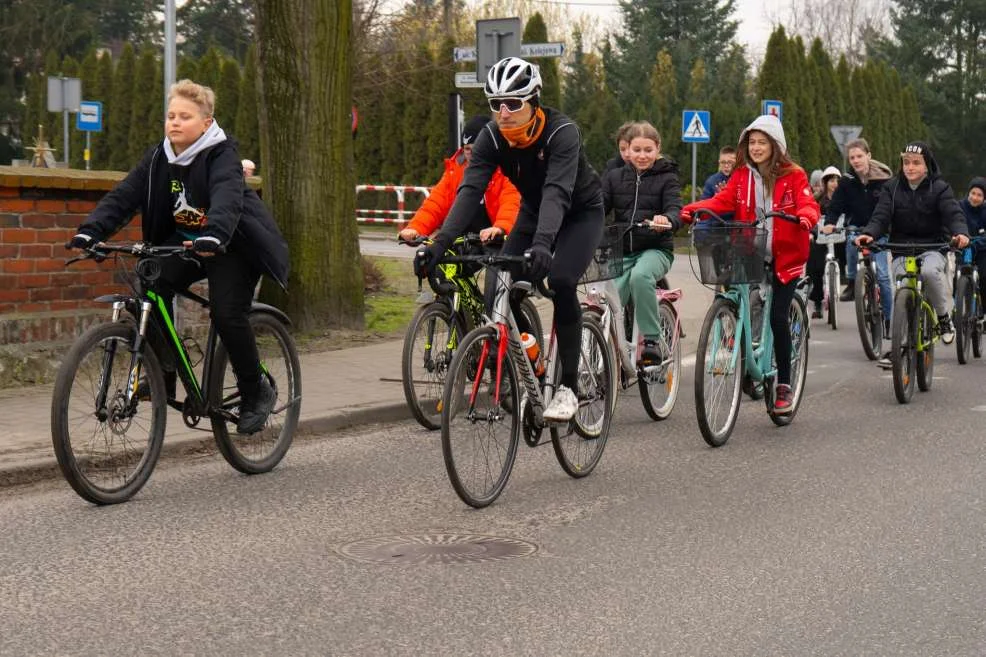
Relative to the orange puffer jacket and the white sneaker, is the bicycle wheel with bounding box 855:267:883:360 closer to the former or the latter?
the orange puffer jacket

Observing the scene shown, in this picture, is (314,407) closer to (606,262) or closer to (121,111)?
(606,262)

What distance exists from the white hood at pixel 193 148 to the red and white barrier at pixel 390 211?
27.3 metres

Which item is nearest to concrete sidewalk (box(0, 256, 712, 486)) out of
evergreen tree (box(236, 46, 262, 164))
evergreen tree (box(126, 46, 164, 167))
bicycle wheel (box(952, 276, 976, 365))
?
bicycle wheel (box(952, 276, 976, 365))

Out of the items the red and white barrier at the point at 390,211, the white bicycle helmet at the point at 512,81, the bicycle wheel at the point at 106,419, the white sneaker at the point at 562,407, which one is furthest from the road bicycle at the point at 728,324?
the red and white barrier at the point at 390,211

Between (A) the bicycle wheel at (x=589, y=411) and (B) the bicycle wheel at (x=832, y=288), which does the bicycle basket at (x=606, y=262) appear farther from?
(B) the bicycle wheel at (x=832, y=288)

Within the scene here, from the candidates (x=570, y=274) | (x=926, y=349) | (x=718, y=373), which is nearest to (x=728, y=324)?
(x=718, y=373)

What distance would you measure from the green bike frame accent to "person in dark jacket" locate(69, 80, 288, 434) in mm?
86

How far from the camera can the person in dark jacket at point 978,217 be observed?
13852 mm

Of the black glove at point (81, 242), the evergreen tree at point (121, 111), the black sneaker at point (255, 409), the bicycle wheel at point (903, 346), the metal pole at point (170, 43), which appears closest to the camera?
the black glove at point (81, 242)

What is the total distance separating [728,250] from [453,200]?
167 cm

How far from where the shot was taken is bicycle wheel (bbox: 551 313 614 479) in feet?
24.7

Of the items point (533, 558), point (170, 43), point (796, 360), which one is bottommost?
point (533, 558)

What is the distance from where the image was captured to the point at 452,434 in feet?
21.4

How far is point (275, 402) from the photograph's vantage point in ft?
25.4
